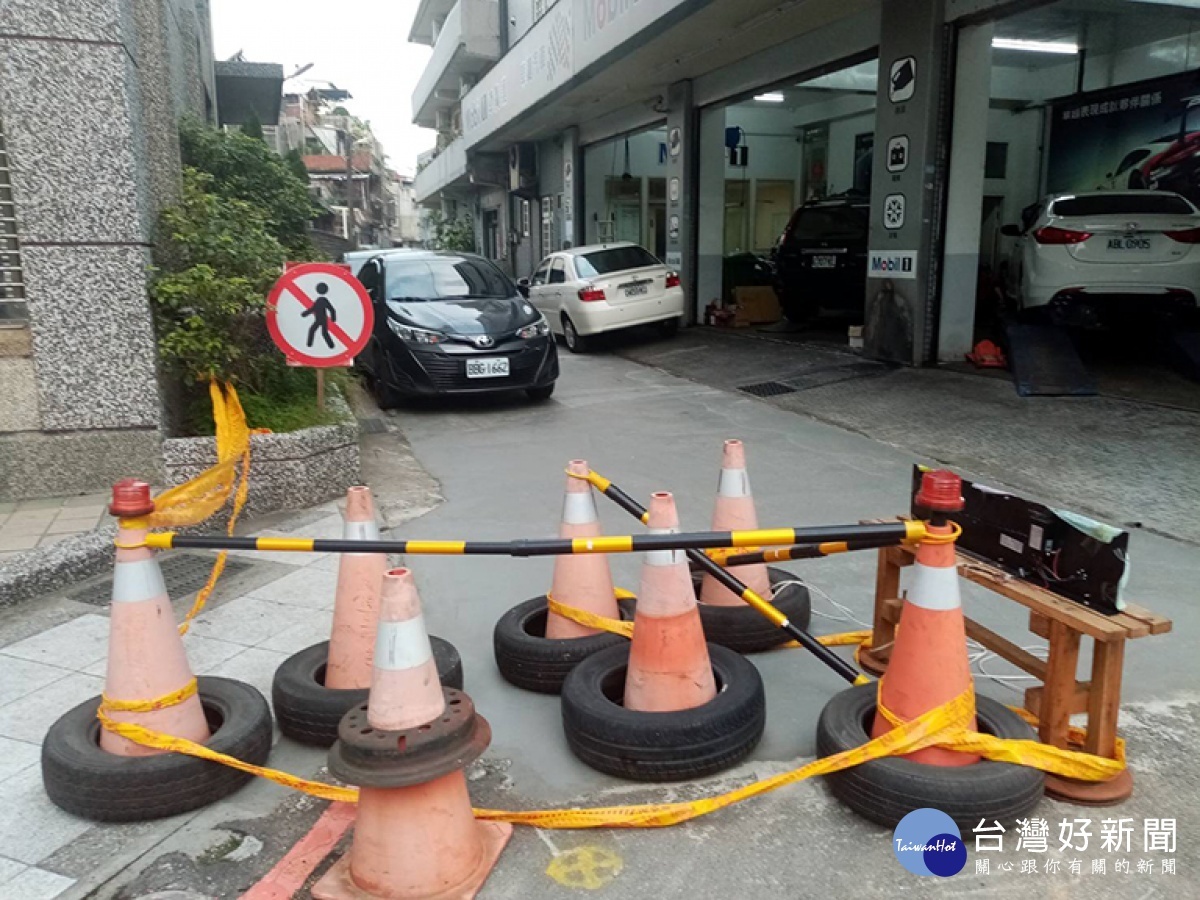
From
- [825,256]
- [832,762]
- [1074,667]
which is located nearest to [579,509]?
[832,762]

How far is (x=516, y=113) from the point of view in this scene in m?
19.0

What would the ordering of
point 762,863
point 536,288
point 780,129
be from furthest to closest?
1. point 780,129
2. point 536,288
3. point 762,863

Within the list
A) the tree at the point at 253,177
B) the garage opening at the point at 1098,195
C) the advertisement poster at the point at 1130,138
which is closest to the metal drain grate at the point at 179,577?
the tree at the point at 253,177

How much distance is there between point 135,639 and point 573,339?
11617mm

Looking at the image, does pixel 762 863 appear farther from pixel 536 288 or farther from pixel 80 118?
pixel 536 288

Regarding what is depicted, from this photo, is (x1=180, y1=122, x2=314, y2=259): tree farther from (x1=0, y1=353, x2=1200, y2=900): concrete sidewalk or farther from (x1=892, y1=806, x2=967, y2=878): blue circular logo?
(x1=892, y1=806, x2=967, y2=878): blue circular logo

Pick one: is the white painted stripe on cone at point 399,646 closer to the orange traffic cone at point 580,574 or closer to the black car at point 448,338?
the orange traffic cone at point 580,574

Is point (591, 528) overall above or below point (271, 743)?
above

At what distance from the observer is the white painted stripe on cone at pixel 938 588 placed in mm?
2658

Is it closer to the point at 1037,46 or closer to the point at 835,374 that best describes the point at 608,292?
the point at 835,374

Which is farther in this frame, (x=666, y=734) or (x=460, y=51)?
(x=460, y=51)

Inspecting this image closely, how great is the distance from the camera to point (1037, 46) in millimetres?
15359

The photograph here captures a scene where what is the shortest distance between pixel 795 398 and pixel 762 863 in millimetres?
7418

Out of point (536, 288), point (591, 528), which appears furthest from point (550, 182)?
point (591, 528)
